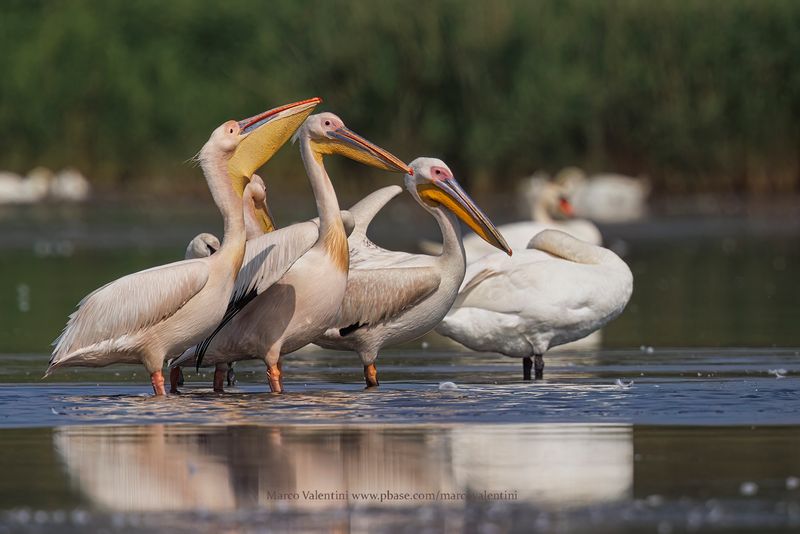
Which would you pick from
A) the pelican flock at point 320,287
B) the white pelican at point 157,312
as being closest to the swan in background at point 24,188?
the pelican flock at point 320,287

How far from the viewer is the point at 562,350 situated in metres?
12.2

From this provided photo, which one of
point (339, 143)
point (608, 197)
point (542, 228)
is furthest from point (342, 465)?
point (608, 197)

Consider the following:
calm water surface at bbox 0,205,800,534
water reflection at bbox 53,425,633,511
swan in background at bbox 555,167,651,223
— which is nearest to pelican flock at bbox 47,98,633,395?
calm water surface at bbox 0,205,800,534

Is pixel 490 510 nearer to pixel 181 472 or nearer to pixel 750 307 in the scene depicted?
pixel 181 472

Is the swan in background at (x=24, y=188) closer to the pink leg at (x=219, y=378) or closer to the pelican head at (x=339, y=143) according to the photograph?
the pelican head at (x=339, y=143)

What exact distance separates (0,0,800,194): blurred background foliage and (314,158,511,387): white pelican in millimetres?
17330

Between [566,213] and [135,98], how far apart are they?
15412 millimetres

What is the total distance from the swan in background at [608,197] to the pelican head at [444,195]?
16296 millimetres

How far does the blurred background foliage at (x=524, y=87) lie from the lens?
89.1 feet

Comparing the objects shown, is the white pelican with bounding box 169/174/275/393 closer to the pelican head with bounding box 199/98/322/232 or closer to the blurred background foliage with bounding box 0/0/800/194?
the pelican head with bounding box 199/98/322/232

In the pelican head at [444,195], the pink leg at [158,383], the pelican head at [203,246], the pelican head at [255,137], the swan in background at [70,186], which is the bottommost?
the pink leg at [158,383]

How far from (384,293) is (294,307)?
0.62 metres

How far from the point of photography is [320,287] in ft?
30.0

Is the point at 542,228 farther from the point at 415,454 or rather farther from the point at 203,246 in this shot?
the point at 415,454
